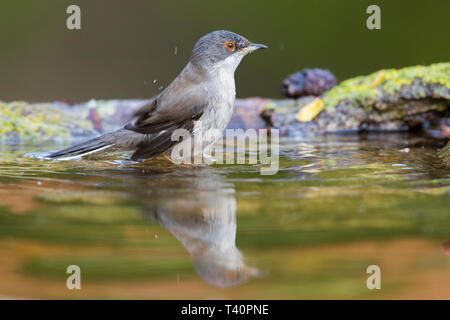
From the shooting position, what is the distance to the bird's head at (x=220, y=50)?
424 cm

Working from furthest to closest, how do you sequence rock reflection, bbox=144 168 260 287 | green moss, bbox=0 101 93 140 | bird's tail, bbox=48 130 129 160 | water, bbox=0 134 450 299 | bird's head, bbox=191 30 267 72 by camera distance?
green moss, bbox=0 101 93 140, bird's head, bbox=191 30 267 72, bird's tail, bbox=48 130 129 160, rock reflection, bbox=144 168 260 287, water, bbox=0 134 450 299

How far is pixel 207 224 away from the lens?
1943mm

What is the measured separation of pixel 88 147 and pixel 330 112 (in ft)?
7.68

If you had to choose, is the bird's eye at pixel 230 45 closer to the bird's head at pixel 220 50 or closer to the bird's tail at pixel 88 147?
the bird's head at pixel 220 50

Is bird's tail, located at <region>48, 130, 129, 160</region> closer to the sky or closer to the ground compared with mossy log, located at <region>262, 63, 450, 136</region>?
closer to the ground

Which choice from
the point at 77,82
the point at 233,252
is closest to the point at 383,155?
the point at 233,252

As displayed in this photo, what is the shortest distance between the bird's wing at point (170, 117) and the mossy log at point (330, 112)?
1.42 meters

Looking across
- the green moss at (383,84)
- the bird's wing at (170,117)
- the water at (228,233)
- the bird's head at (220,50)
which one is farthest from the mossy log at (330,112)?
the water at (228,233)

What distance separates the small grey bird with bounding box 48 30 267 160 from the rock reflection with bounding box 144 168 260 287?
1039 mm

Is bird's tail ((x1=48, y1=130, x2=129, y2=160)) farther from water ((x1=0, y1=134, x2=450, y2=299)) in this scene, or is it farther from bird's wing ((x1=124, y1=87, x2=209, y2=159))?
water ((x1=0, y1=134, x2=450, y2=299))

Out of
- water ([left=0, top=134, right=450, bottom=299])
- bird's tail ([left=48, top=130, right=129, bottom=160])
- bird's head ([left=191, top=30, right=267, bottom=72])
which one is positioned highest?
bird's head ([left=191, top=30, right=267, bottom=72])

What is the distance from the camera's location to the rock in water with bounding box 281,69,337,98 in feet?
17.8

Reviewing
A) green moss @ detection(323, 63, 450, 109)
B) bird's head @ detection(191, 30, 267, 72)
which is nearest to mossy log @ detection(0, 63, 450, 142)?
green moss @ detection(323, 63, 450, 109)

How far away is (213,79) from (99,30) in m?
7.09
